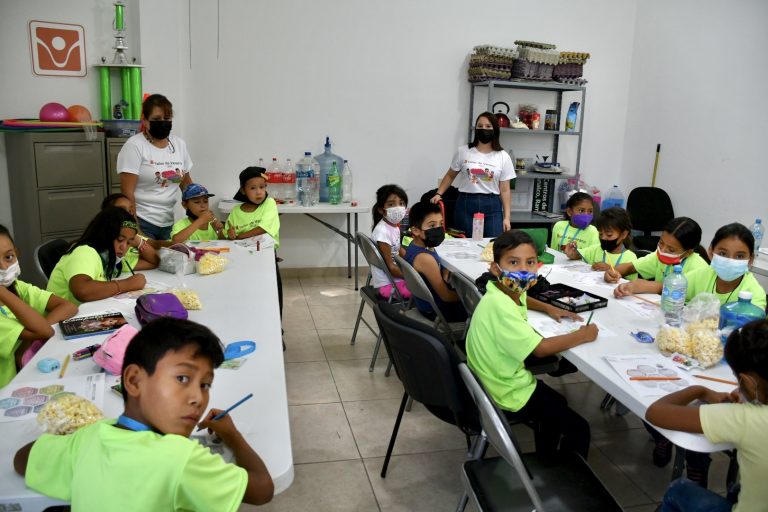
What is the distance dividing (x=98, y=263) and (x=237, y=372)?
113cm

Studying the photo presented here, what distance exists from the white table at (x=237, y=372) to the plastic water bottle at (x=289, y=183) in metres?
2.53

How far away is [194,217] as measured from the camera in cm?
368

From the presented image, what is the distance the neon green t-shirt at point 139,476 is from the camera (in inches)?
42.6

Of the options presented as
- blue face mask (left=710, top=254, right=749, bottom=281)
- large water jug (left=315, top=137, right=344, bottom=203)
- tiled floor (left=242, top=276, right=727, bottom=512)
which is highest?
large water jug (left=315, top=137, right=344, bottom=203)

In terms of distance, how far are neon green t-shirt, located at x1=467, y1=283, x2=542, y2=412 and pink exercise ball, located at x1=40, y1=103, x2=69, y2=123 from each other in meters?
3.80

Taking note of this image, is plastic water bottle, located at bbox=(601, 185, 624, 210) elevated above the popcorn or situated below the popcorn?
above

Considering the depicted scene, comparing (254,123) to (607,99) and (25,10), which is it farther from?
(607,99)

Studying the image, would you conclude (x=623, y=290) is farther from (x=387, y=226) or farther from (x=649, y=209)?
(x=649, y=209)

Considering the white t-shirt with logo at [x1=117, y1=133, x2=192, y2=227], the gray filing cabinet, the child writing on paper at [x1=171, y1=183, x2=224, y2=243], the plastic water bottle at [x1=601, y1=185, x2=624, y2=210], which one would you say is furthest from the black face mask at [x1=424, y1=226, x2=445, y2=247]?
the plastic water bottle at [x1=601, y1=185, x2=624, y2=210]

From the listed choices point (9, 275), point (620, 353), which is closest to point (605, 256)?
point (620, 353)

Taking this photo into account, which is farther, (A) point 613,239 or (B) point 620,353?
(A) point 613,239

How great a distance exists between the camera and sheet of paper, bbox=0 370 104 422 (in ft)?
4.98

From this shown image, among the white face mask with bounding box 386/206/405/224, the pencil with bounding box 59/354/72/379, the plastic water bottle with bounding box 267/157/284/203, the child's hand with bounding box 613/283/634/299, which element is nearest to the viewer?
the pencil with bounding box 59/354/72/379

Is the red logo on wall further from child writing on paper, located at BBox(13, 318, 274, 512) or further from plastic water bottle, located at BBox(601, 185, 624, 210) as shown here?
plastic water bottle, located at BBox(601, 185, 624, 210)
